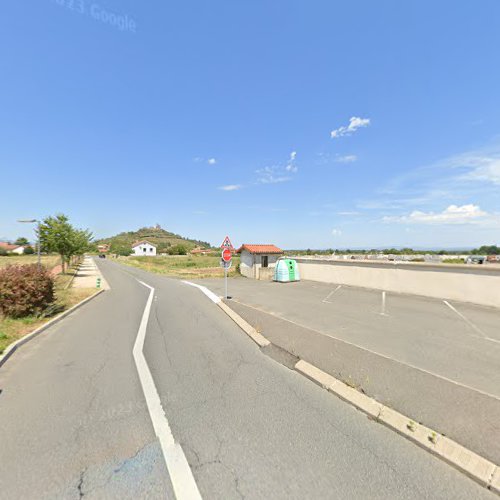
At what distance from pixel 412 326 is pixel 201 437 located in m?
6.86

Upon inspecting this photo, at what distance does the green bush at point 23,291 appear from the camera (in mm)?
7578

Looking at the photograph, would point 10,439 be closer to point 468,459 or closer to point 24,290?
point 468,459

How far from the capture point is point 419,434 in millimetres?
2828

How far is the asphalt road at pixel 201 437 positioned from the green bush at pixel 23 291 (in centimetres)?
353

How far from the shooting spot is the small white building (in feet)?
64.8

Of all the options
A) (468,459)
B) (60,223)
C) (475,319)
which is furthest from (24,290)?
(60,223)

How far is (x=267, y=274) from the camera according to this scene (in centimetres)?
1975

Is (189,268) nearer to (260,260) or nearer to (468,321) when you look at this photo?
(260,260)

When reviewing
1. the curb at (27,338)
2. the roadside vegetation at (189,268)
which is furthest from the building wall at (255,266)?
the curb at (27,338)

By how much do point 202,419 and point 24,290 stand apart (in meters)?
8.13

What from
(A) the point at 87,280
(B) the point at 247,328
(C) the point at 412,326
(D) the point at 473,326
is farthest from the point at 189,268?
(D) the point at 473,326

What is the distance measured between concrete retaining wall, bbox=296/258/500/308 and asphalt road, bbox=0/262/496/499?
9.97 meters

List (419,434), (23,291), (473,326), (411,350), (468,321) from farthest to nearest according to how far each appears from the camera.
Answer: (23,291)
(468,321)
(473,326)
(411,350)
(419,434)

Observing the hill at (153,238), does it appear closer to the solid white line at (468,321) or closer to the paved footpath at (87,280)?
the paved footpath at (87,280)
